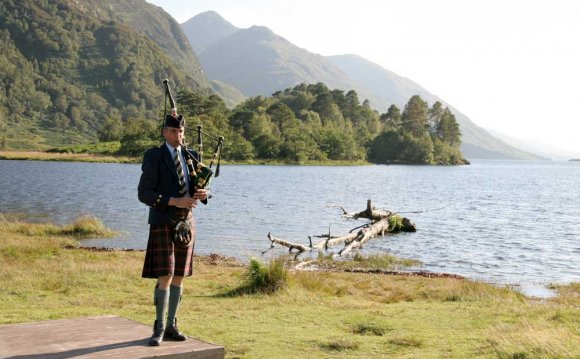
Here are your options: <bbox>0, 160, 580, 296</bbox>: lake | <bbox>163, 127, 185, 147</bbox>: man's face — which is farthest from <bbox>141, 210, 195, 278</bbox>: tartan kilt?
<bbox>0, 160, 580, 296</bbox>: lake

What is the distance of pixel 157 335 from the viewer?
8086mm

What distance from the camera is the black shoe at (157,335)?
7.93m

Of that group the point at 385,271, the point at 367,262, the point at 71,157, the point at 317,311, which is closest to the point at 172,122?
the point at 317,311

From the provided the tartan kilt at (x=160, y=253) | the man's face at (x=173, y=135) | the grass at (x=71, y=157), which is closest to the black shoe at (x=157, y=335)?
the tartan kilt at (x=160, y=253)

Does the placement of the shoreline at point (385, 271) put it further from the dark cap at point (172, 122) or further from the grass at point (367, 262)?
the dark cap at point (172, 122)

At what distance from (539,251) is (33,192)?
50226mm

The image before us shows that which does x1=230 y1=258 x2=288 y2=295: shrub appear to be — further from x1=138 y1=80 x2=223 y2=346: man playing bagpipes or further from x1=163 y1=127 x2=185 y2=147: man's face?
x1=163 y1=127 x2=185 y2=147: man's face

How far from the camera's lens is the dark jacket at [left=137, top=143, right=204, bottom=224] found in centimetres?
830

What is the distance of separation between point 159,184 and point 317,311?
21.7 ft

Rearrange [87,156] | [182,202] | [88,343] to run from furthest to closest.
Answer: [87,156] < [182,202] < [88,343]

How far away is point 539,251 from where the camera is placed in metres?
36.6

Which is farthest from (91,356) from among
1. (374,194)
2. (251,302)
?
(374,194)

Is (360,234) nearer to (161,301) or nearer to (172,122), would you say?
(161,301)

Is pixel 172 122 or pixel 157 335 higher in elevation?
pixel 172 122
